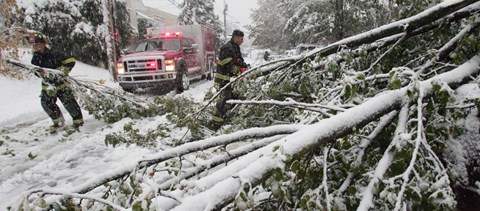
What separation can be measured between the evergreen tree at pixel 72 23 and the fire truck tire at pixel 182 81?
5.76 meters

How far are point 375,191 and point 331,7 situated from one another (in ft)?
47.6

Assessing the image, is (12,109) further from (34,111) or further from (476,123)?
(476,123)

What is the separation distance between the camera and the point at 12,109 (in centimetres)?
993

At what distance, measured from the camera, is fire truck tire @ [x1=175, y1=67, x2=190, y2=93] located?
1317 centimetres

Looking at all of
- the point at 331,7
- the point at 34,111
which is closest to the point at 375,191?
the point at 34,111

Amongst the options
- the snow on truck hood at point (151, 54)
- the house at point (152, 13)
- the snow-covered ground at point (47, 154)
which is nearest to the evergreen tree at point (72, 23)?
the snow on truck hood at point (151, 54)

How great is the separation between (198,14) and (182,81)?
2581cm

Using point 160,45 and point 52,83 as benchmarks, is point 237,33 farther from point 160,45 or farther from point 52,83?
→ point 160,45

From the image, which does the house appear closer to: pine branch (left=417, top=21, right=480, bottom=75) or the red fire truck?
the red fire truck

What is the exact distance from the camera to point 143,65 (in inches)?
498

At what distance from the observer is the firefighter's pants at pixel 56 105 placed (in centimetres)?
730

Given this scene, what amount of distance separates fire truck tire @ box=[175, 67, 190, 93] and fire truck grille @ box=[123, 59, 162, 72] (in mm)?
911

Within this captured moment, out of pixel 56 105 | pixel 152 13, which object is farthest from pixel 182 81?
pixel 152 13

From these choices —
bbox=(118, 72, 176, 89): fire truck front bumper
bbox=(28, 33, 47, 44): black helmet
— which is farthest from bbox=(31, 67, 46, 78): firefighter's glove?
bbox=(118, 72, 176, 89): fire truck front bumper
